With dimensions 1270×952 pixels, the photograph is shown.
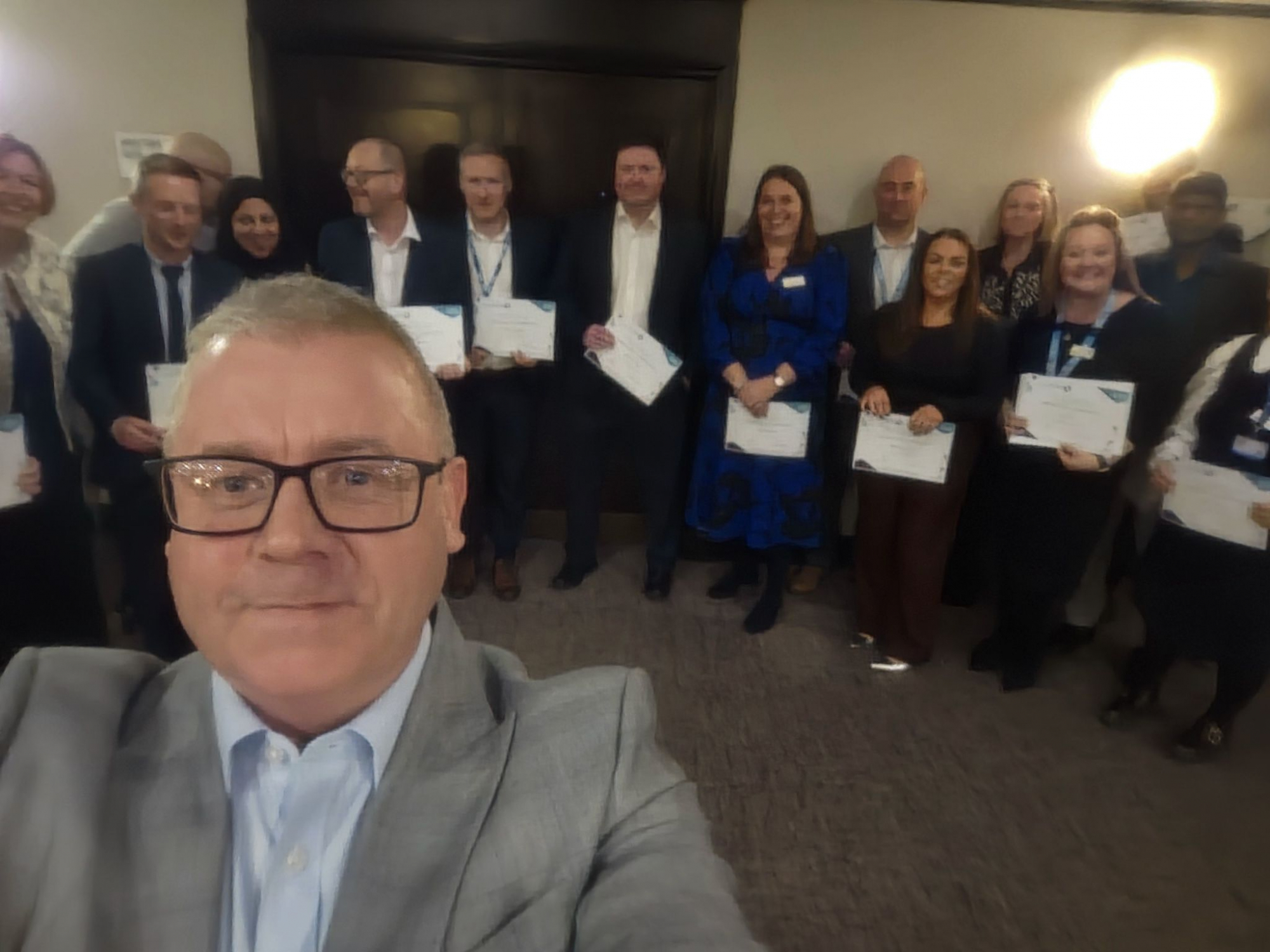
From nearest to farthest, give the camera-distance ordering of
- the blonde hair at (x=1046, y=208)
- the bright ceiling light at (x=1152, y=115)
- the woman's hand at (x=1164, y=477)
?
the woman's hand at (x=1164, y=477), the blonde hair at (x=1046, y=208), the bright ceiling light at (x=1152, y=115)

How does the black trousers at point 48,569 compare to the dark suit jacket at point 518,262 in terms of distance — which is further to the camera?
the dark suit jacket at point 518,262

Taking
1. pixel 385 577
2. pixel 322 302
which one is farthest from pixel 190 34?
pixel 385 577

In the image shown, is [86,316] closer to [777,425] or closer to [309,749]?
[309,749]

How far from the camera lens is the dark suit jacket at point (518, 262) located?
285 cm

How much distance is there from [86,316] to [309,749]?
6.51 feet

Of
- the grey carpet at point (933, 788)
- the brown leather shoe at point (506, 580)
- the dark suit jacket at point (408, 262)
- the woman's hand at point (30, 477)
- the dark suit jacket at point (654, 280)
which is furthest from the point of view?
the brown leather shoe at point (506, 580)

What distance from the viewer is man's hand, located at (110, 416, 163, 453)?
2.22m

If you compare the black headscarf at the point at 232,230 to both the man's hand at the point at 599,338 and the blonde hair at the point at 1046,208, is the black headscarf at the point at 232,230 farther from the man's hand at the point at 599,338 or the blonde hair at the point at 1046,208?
the blonde hair at the point at 1046,208

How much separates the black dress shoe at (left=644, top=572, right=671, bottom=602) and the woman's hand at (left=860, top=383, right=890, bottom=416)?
1183 mm

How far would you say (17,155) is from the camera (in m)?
2.04

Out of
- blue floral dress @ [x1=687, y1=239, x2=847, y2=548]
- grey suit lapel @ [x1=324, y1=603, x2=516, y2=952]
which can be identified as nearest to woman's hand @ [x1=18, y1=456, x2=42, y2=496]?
grey suit lapel @ [x1=324, y1=603, x2=516, y2=952]

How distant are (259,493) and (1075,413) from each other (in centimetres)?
246

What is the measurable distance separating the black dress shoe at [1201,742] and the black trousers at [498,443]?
2508mm

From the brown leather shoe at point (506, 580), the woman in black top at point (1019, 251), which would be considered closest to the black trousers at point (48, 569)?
the brown leather shoe at point (506, 580)
